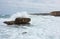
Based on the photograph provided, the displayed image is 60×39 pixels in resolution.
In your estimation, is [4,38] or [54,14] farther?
[54,14]

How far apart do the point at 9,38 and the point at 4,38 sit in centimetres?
12

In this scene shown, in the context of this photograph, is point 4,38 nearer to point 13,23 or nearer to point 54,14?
point 13,23

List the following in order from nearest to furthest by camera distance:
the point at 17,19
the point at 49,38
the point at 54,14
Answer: the point at 49,38, the point at 17,19, the point at 54,14

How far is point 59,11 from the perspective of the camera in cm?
1223

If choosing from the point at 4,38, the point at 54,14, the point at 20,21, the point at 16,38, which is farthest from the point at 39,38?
the point at 54,14

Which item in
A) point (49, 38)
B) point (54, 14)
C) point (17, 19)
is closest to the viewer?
point (49, 38)

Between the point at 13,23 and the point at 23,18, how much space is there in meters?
0.40

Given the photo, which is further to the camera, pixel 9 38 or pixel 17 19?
pixel 17 19

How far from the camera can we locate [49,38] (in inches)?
146

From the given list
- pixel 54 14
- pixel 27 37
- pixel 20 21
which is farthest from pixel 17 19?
pixel 54 14

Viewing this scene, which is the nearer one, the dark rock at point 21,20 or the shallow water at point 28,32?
the shallow water at point 28,32

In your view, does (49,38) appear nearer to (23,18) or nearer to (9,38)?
(9,38)

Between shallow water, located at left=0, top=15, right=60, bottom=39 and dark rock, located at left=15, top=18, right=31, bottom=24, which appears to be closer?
shallow water, located at left=0, top=15, right=60, bottom=39

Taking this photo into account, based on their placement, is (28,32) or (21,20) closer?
(28,32)
